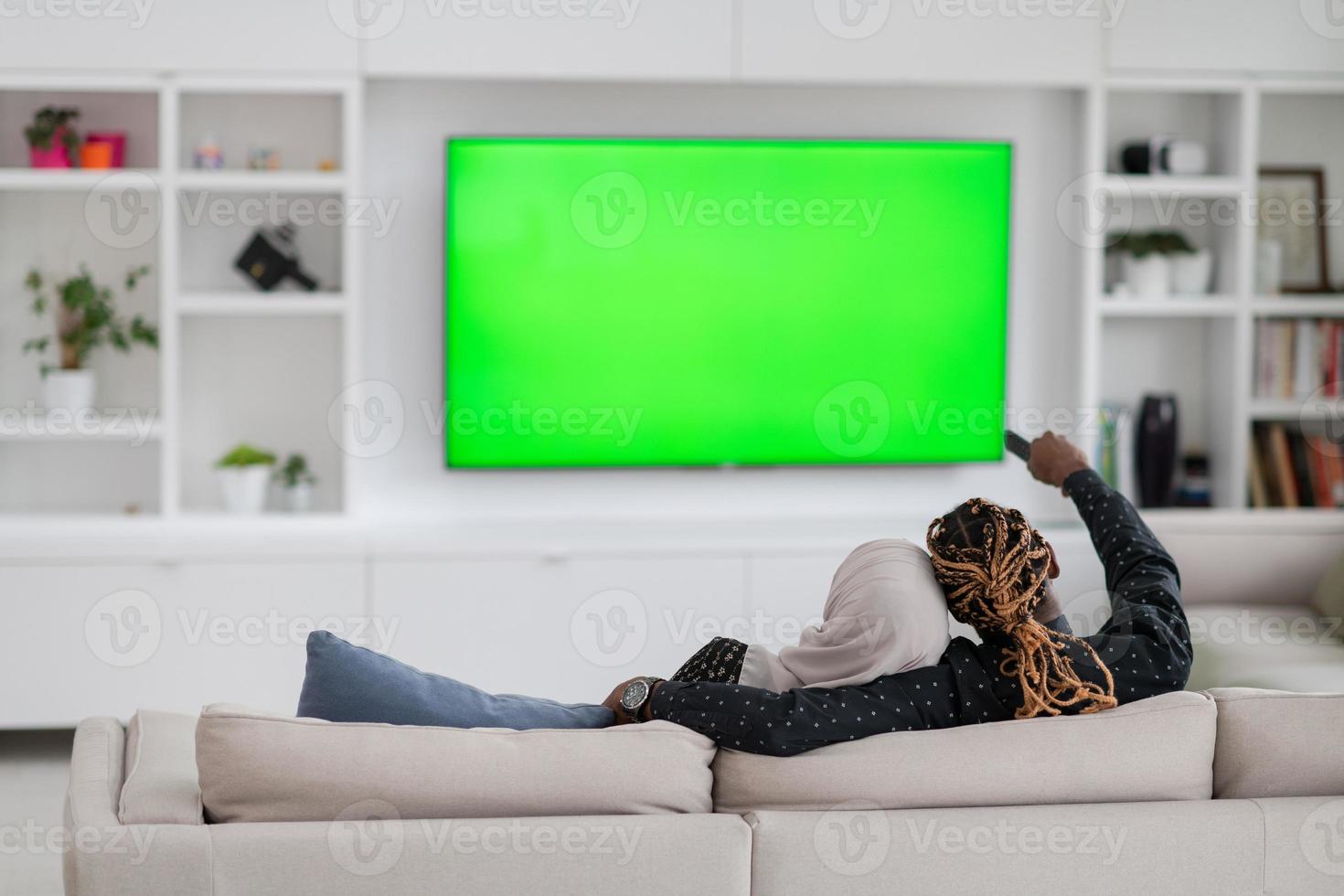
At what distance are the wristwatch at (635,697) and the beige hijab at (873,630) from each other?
189 millimetres

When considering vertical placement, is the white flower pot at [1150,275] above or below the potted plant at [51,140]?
below

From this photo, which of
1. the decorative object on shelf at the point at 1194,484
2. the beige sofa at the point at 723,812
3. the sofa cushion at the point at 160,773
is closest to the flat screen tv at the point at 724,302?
the decorative object on shelf at the point at 1194,484

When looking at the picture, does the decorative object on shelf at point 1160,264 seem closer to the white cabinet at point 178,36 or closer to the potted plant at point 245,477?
the white cabinet at point 178,36

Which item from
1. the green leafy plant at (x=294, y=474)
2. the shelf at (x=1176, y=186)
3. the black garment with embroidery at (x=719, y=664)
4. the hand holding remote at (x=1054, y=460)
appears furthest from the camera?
the shelf at (x=1176, y=186)

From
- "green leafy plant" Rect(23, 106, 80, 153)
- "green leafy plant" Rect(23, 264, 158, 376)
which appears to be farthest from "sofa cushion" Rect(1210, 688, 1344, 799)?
"green leafy plant" Rect(23, 106, 80, 153)

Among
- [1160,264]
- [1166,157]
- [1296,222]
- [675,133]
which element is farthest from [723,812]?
[1296,222]

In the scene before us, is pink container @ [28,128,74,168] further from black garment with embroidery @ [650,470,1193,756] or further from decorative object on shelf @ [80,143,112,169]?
black garment with embroidery @ [650,470,1193,756]

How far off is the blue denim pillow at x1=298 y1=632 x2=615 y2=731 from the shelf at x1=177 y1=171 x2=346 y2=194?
238cm

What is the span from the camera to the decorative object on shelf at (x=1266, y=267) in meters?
4.10

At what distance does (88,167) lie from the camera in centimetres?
374

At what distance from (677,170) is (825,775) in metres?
2.72

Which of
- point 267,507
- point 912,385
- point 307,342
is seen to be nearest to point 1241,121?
point 912,385

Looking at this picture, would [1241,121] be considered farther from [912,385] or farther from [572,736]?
[572,736]

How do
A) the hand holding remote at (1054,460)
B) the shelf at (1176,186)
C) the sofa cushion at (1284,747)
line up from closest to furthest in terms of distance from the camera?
the sofa cushion at (1284,747) → the hand holding remote at (1054,460) → the shelf at (1176,186)
